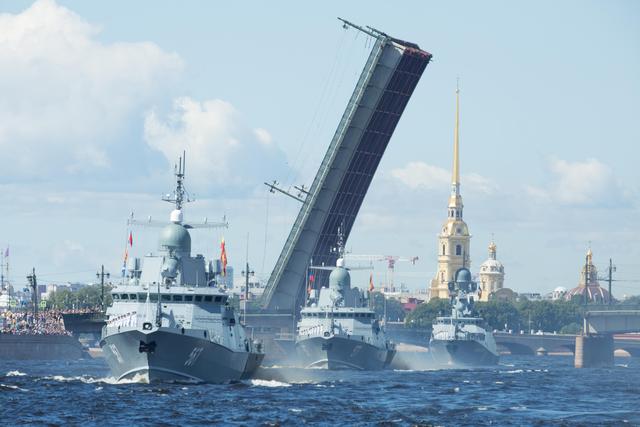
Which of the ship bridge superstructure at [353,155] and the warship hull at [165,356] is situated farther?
the ship bridge superstructure at [353,155]

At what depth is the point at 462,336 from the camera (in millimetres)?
109000

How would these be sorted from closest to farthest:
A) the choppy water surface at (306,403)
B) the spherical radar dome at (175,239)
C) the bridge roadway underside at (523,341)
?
the choppy water surface at (306,403)
the spherical radar dome at (175,239)
the bridge roadway underside at (523,341)

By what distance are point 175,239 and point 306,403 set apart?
10816 millimetres

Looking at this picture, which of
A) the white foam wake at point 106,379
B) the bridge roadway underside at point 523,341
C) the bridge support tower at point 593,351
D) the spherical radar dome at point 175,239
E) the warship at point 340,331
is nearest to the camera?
the white foam wake at point 106,379

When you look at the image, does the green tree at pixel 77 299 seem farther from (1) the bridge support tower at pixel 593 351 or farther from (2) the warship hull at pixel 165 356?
(2) the warship hull at pixel 165 356

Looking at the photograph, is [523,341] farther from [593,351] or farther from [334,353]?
[334,353]

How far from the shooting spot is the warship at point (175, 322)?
184 feet

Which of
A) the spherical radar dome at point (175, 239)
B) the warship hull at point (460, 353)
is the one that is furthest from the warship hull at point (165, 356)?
the warship hull at point (460, 353)

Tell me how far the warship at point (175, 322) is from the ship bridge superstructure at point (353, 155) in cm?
2319

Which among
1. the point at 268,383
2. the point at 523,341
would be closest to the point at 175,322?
the point at 268,383

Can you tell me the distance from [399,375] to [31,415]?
3930 cm

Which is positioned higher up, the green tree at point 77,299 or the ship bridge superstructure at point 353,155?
the ship bridge superstructure at point 353,155

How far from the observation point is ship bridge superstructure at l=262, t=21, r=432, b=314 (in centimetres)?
8306

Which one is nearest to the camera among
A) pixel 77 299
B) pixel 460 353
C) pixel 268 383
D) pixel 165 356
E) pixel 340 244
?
pixel 165 356
